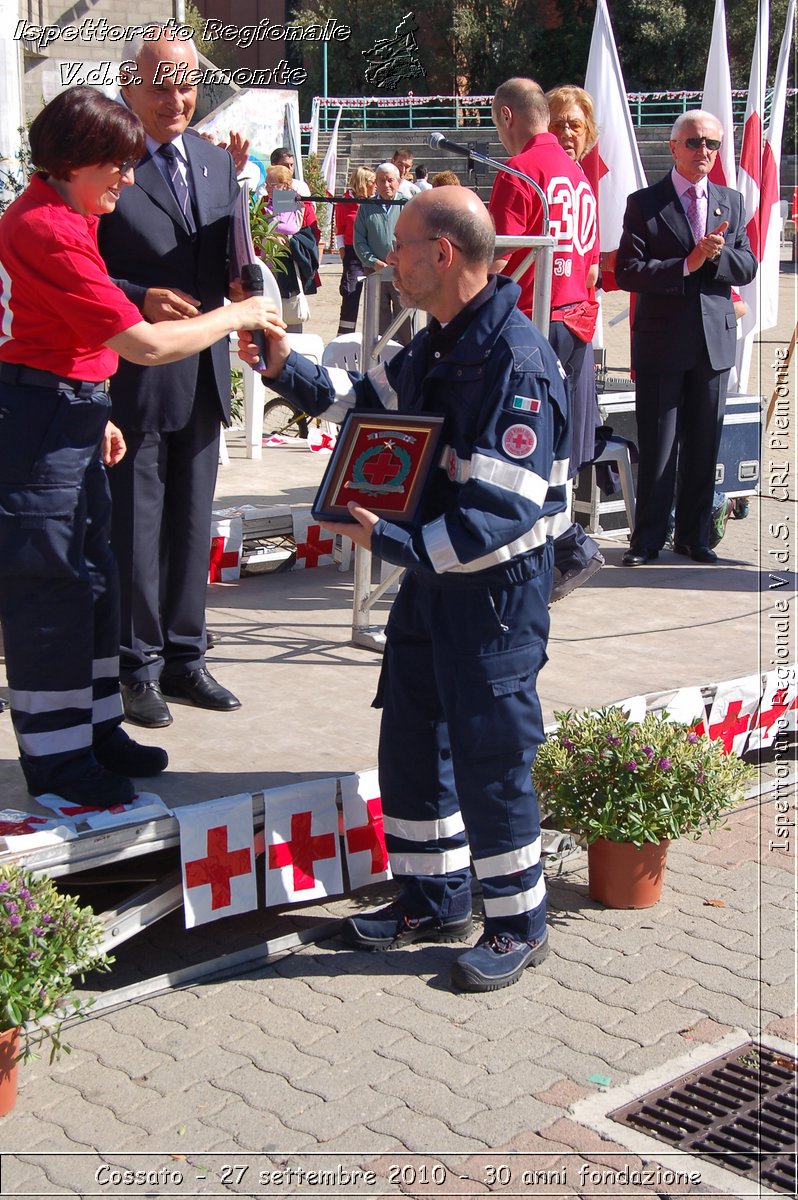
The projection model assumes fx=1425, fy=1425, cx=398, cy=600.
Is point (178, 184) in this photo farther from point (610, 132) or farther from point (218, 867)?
point (610, 132)

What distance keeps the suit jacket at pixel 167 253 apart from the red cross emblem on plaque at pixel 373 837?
1.48m

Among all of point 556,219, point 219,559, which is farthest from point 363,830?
point 556,219

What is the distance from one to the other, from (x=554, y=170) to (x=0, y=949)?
4.25 metres

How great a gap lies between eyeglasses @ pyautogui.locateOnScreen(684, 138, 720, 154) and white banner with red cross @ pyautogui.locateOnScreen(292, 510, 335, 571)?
8.84 ft

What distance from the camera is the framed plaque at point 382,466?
3.77 metres

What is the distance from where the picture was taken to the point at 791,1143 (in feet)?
11.1

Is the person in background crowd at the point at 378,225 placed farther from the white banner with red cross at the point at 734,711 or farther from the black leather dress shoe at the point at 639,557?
the white banner with red cross at the point at 734,711

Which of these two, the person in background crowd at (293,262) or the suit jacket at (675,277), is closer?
the suit jacket at (675,277)

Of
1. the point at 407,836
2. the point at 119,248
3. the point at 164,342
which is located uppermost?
the point at 119,248

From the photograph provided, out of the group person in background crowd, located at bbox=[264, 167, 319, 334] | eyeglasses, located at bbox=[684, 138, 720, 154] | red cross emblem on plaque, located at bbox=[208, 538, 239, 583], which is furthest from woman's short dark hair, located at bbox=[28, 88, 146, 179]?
person in background crowd, located at bbox=[264, 167, 319, 334]

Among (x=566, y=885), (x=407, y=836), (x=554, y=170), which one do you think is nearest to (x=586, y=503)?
(x=554, y=170)

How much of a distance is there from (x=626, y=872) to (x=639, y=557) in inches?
132

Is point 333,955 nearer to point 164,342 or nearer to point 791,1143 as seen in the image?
point 791,1143

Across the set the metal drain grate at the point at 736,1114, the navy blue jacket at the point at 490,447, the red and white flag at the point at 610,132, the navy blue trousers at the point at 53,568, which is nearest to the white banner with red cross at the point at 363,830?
the navy blue trousers at the point at 53,568
